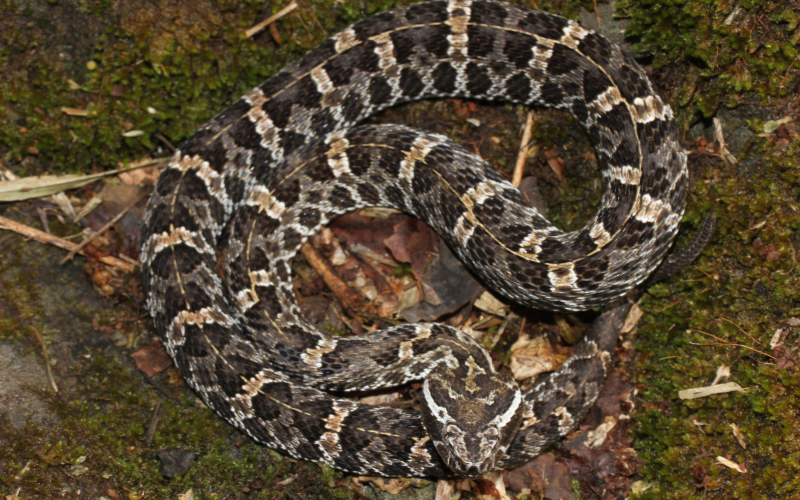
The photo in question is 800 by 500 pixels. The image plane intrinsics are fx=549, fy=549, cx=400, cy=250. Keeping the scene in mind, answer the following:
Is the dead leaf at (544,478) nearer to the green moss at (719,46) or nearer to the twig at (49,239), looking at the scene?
the green moss at (719,46)

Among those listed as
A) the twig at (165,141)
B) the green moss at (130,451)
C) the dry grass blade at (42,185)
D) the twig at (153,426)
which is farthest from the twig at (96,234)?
the twig at (153,426)

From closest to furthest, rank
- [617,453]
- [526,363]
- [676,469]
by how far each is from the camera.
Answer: [676,469], [617,453], [526,363]

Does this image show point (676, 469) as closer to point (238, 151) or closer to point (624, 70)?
point (624, 70)

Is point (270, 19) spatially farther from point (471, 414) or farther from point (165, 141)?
point (471, 414)

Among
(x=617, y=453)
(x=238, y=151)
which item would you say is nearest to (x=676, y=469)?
(x=617, y=453)

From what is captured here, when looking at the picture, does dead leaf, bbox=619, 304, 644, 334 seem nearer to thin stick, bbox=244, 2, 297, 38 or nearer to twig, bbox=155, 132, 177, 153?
thin stick, bbox=244, 2, 297, 38

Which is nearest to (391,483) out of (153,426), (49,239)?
(153,426)

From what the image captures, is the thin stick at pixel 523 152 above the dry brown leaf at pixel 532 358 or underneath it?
above
